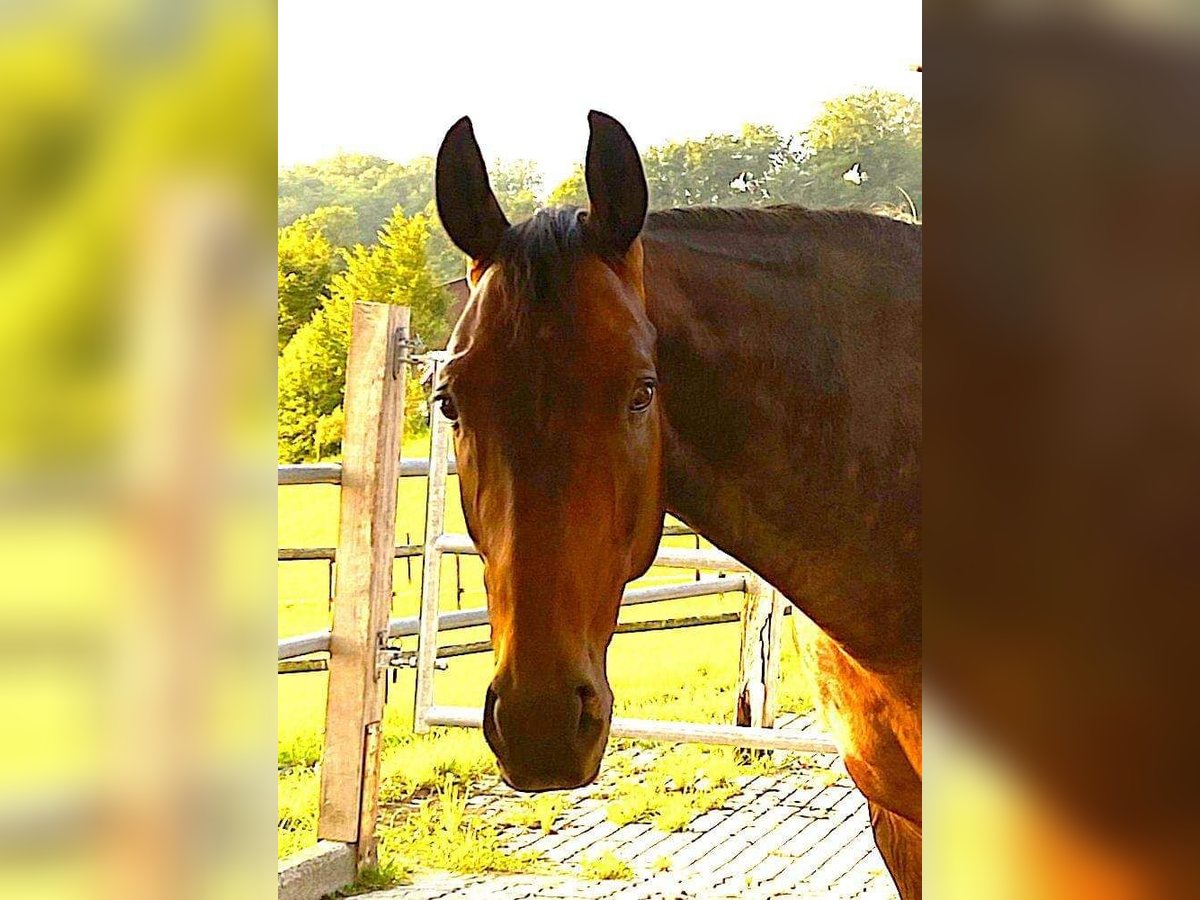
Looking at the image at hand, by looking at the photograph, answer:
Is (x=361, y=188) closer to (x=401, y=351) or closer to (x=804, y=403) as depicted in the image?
(x=401, y=351)

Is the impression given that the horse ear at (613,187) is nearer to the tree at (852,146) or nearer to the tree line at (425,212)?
the tree line at (425,212)

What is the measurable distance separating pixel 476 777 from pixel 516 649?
233cm

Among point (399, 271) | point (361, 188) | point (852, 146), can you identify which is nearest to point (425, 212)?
point (399, 271)

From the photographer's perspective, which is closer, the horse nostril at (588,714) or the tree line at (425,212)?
the horse nostril at (588,714)

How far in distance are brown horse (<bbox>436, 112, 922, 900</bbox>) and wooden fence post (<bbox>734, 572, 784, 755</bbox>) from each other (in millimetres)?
2008

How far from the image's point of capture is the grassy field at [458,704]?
2.45 m

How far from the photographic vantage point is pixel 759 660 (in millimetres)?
2994

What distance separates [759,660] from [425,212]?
2723mm

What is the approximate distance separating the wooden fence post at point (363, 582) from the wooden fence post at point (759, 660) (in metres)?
1.14
